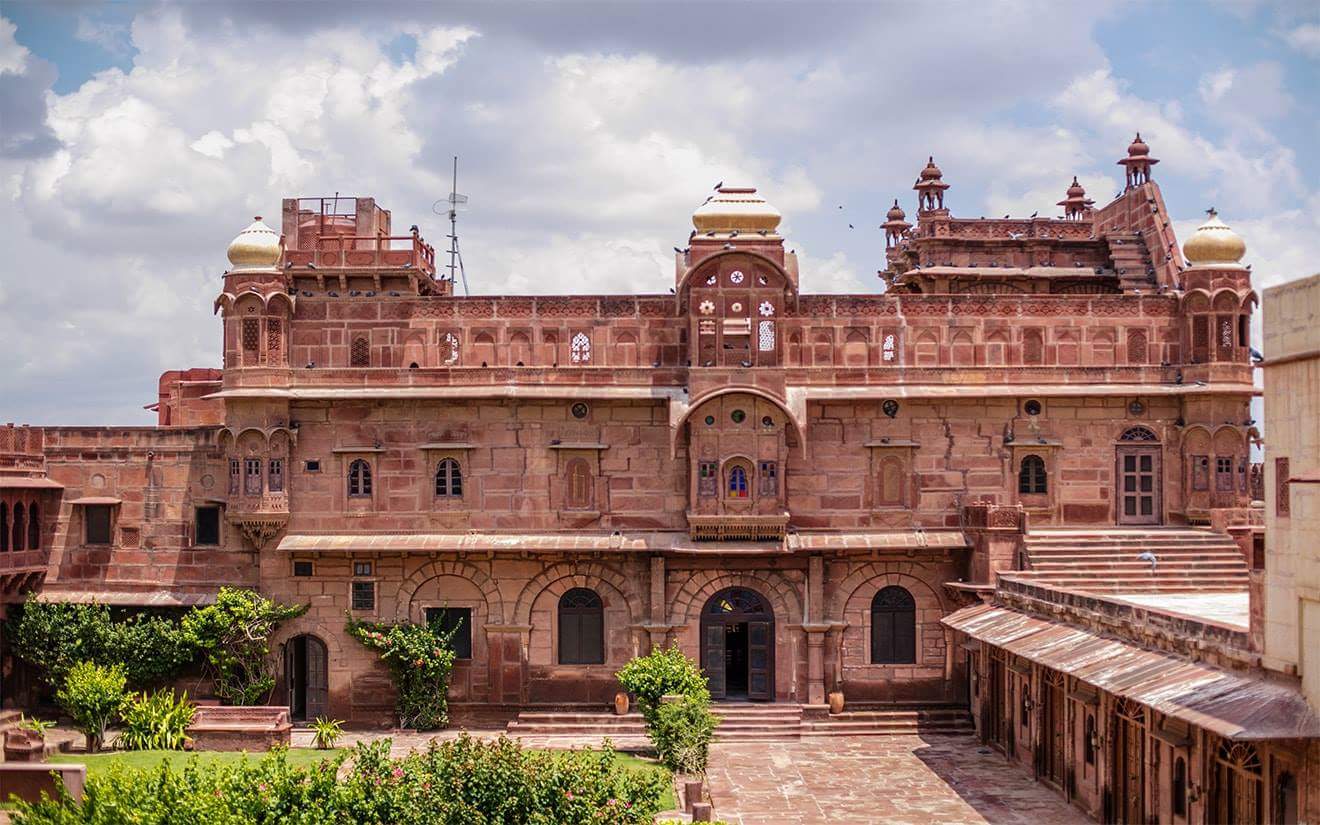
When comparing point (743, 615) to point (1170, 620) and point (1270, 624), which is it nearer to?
point (1170, 620)

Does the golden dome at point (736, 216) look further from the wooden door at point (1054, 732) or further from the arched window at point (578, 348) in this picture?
the wooden door at point (1054, 732)

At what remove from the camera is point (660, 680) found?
31.1 meters

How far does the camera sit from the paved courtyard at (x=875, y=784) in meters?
26.9

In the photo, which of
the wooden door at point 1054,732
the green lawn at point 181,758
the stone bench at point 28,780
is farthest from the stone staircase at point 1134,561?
the stone bench at point 28,780

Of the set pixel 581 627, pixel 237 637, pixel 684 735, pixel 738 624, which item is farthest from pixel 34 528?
pixel 684 735

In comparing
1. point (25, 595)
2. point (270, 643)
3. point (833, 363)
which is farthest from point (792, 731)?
point (25, 595)

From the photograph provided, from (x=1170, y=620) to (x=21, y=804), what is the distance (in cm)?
1791

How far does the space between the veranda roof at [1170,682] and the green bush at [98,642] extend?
59.2 ft

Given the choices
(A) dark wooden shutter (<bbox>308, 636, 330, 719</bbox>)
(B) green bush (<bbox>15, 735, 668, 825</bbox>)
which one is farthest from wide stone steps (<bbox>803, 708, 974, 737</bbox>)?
(B) green bush (<bbox>15, 735, 668, 825</bbox>)

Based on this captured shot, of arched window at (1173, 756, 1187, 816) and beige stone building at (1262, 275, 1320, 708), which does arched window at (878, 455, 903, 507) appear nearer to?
arched window at (1173, 756, 1187, 816)

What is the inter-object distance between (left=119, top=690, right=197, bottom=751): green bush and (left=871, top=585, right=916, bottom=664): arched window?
50.7 ft

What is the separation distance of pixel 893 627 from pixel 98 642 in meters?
18.3

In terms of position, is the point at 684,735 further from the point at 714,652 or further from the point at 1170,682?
the point at 1170,682

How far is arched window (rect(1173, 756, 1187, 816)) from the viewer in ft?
74.0
